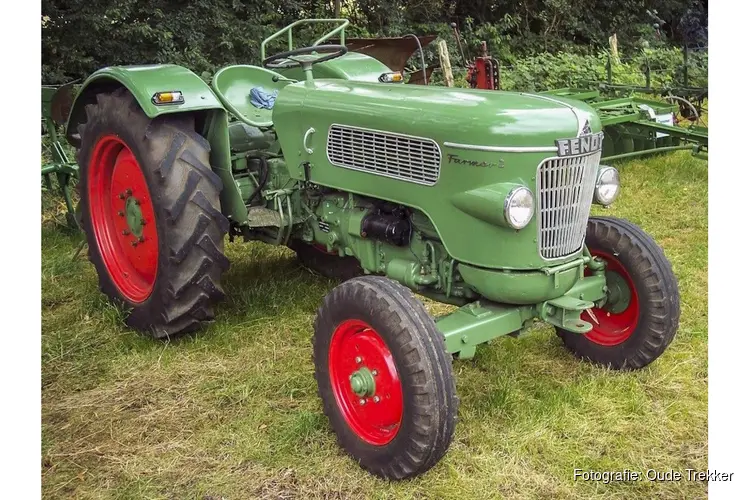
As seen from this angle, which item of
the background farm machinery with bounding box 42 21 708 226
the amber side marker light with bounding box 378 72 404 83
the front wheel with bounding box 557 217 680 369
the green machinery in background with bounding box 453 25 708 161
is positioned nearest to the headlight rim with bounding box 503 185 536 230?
the front wheel with bounding box 557 217 680 369

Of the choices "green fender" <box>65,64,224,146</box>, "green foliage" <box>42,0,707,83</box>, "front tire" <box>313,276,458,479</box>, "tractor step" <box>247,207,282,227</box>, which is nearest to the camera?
"front tire" <box>313,276,458,479</box>

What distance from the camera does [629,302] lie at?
2.95 meters

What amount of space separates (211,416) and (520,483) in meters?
1.27

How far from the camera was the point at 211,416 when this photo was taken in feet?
9.22

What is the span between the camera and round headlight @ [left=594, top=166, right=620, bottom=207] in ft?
8.56

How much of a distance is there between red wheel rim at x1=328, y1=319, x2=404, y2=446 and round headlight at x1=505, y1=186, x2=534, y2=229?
598 mm

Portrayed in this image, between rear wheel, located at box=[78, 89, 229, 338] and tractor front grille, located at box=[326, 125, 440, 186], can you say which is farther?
rear wheel, located at box=[78, 89, 229, 338]

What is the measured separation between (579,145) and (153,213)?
1.99 m

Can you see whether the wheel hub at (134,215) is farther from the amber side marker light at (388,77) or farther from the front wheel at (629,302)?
the front wheel at (629,302)

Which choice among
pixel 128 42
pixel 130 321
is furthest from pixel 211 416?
pixel 128 42

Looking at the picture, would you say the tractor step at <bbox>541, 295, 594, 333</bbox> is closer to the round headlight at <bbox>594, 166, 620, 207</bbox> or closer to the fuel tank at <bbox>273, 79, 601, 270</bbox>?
the fuel tank at <bbox>273, 79, 601, 270</bbox>

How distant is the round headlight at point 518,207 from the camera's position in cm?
221

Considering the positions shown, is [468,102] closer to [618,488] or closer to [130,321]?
[618,488]

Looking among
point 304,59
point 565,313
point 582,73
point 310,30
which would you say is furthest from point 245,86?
point 582,73
